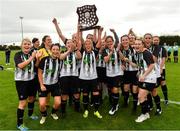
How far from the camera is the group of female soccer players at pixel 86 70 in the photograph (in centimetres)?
764

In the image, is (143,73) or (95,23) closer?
(143,73)

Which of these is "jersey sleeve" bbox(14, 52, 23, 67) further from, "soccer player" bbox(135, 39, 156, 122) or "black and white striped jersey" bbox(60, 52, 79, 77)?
"soccer player" bbox(135, 39, 156, 122)

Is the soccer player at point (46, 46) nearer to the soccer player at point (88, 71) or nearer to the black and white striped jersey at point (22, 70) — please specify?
the black and white striped jersey at point (22, 70)

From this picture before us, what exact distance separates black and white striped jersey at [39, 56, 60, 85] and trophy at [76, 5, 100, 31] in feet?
4.28

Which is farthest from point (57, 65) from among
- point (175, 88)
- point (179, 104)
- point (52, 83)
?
point (175, 88)

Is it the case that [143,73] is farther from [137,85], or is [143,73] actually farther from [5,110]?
[5,110]

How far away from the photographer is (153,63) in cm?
775

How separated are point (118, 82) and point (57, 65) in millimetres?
1807

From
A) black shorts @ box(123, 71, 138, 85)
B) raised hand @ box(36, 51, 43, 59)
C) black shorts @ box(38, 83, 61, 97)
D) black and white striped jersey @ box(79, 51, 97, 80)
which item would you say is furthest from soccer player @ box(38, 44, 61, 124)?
black shorts @ box(123, 71, 138, 85)

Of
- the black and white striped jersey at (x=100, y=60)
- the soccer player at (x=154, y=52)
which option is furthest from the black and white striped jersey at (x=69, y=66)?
the soccer player at (x=154, y=52)

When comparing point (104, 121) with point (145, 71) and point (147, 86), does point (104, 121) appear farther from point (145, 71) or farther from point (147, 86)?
point (145, 71)

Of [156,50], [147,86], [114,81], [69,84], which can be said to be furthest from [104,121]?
[156,50]

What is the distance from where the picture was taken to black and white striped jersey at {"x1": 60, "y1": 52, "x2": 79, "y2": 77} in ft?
27.0

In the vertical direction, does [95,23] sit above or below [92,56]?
above
